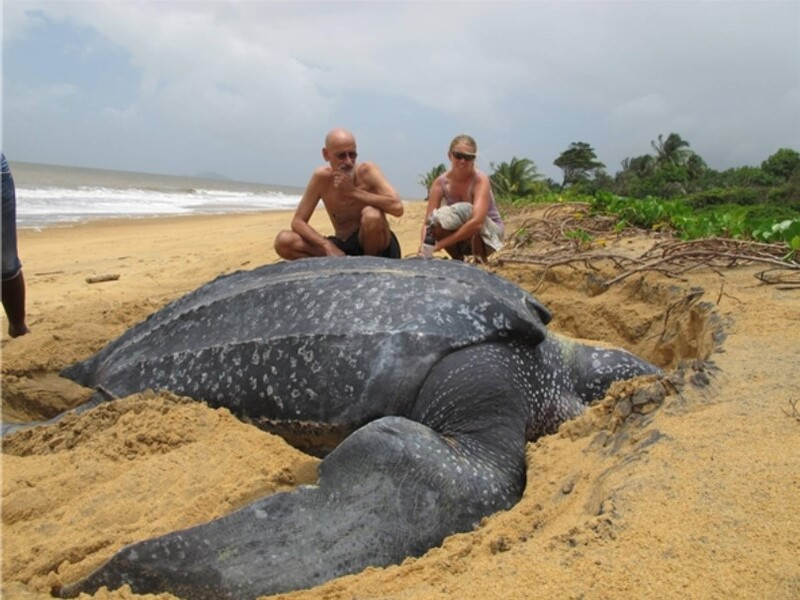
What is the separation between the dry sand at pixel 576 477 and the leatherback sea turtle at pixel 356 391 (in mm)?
84

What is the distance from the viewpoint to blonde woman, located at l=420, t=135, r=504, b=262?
4207 mm

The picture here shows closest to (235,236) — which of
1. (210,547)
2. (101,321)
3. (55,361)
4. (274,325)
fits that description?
(101,321)

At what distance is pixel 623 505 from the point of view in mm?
1206

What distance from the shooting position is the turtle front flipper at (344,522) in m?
1.41

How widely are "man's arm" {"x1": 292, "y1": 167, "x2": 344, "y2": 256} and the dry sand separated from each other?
1.14 meters

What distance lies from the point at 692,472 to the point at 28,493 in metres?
1.65

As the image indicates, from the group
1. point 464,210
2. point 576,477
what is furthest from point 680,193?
point 576,477

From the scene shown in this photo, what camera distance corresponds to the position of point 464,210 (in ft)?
14.0

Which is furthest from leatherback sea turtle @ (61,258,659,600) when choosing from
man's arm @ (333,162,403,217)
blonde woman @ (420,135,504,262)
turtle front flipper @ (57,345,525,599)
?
blonde woman @ (420,135,504,262)

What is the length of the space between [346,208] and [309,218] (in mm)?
214

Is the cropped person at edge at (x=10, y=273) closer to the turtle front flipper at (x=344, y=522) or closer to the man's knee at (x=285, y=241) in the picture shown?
the man's knee at (x=285, y=241)

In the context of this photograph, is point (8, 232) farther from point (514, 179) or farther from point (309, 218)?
point (514, 179)

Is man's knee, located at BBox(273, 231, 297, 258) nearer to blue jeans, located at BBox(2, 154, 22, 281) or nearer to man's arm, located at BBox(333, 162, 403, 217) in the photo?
man's arm, located at BBox(333, 162, 403, 217)

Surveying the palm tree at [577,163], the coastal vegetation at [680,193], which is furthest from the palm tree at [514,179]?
the palm tree at [577,163]
